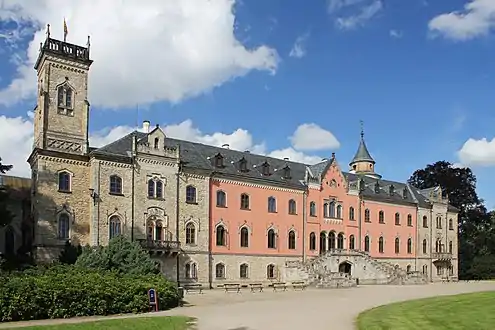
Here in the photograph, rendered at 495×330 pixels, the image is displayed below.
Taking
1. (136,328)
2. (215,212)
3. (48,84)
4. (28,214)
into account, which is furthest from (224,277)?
(136,328)

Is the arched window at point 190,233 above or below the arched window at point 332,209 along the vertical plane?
below

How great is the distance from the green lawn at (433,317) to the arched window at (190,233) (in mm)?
21395

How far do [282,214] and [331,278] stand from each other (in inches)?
342

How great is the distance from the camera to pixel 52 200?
36.9 metres

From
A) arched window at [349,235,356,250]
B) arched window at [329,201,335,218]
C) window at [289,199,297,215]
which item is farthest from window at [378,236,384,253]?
window at [289,199,297,215]

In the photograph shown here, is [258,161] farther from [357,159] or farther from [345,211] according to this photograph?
[357,159]

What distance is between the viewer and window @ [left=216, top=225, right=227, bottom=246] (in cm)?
4516

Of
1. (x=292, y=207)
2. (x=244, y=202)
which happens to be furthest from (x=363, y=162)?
(x=244, y=202)

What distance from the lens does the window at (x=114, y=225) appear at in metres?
38.7

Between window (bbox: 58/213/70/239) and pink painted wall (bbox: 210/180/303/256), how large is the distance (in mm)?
12075

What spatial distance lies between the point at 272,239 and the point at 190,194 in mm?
9741

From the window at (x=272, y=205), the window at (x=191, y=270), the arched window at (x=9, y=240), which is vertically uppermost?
the window at (x=272, y=205)

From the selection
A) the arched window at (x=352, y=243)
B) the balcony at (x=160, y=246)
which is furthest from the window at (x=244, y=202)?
the arched window at (x=352, y=243)

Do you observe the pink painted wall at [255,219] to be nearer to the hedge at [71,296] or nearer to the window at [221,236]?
the window at [221,236]
